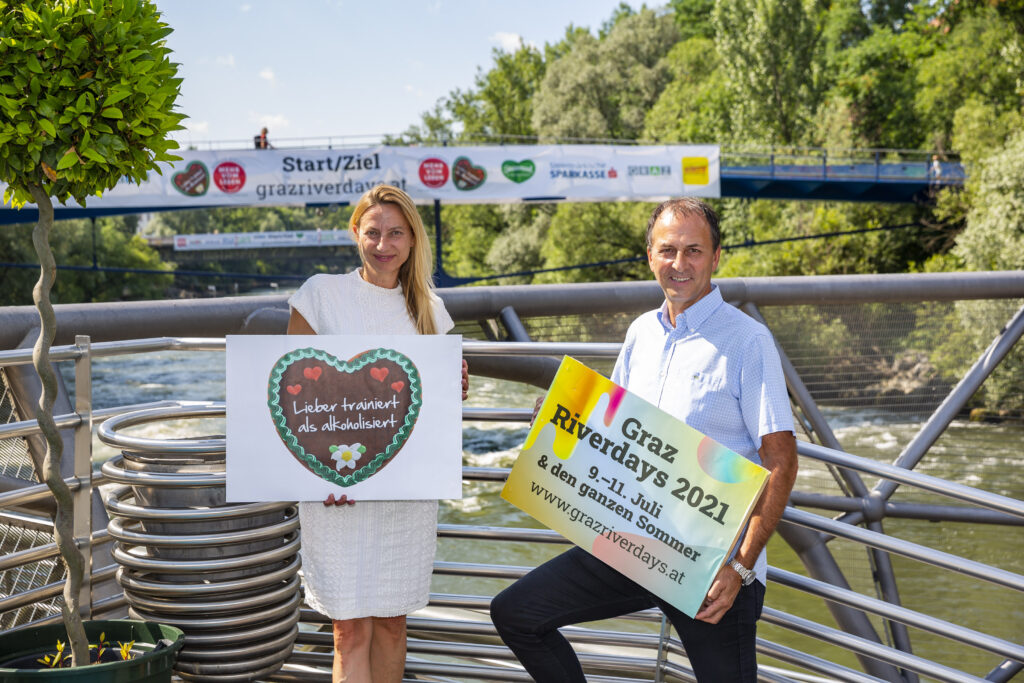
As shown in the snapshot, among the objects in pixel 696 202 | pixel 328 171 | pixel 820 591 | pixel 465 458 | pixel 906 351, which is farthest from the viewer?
pixel 465 458

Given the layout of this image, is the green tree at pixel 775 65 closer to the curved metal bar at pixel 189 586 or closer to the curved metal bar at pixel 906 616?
the curved metal bar at pixel 906 616

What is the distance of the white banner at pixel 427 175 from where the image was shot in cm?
1695

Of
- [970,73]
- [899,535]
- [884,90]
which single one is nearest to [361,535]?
[899,535]

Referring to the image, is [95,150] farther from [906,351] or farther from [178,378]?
[178,378]

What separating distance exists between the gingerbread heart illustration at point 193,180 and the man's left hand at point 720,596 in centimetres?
1584

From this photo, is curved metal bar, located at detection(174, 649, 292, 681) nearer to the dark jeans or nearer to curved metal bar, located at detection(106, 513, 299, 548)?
Answer: curved metal bar, located at detection(106, 513, 299, 548)

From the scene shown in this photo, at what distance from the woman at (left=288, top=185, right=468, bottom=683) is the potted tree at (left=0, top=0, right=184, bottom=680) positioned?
1.93 ft

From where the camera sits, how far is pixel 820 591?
265cm

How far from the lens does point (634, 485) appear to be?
247 centimetres

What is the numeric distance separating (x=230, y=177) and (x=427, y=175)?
3.47 metres

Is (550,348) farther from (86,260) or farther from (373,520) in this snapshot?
(86,260)

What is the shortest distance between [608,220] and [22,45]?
32471 millimetres

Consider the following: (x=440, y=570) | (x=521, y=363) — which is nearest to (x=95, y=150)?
(x=440, y=570)

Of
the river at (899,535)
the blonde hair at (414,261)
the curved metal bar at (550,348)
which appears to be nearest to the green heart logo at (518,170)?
the river at (899,535)
